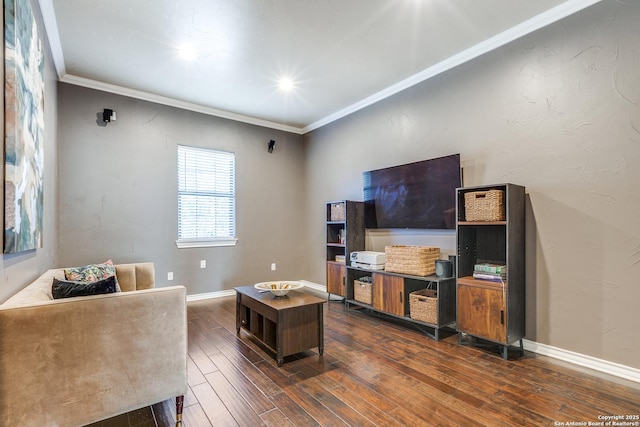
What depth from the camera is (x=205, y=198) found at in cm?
468

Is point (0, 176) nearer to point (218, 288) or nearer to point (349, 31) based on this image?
point (349, 31)

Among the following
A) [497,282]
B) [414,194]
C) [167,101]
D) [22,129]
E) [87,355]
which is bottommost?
[87,355]

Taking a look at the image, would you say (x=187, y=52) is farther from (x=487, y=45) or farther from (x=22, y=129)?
(x=487, y=45)

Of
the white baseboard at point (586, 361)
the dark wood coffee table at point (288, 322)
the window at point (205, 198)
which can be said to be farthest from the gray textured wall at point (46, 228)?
the white baseboard at point (586, 361)

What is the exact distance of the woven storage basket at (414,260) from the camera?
3189mm

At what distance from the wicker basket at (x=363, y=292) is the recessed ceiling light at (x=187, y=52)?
3.09m

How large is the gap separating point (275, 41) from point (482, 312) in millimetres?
3044

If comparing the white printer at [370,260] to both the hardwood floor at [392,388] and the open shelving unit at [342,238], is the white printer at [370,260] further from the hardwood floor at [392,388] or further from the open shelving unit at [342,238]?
the hardwood floor at [392,388]

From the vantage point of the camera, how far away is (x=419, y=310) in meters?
3.12

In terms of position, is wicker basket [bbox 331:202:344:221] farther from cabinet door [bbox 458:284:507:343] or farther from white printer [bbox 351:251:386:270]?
cabinet door [bbox 458:284:507:343]

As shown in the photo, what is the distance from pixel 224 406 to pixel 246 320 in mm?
1287

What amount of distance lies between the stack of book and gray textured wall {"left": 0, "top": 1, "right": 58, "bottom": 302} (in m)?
3.19

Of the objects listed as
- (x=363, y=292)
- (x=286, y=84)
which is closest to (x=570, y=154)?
(x=363, y=292)

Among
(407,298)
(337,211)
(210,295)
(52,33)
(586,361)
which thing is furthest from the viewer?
(210,295)
